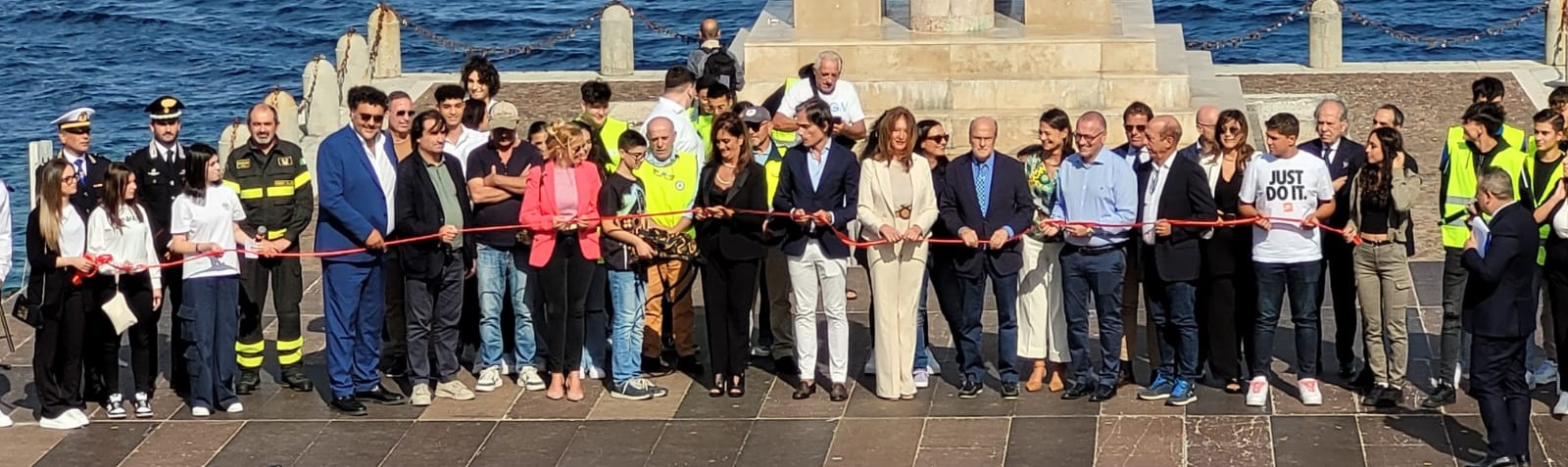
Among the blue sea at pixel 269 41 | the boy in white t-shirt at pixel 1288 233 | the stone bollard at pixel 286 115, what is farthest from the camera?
the blue sea at pixel 269 41

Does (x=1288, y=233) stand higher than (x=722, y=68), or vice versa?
(x=722, y=68)

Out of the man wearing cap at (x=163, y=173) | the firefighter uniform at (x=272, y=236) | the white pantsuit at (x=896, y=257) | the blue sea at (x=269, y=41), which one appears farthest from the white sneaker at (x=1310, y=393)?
the blue sea at (x=269, y=41)

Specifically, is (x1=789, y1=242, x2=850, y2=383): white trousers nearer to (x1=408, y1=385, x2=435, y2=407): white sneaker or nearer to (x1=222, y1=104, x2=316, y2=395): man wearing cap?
(x1=408, y1=385, x2=435, y2=407): white sneaker

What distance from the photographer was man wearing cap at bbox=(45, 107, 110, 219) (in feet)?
39.8

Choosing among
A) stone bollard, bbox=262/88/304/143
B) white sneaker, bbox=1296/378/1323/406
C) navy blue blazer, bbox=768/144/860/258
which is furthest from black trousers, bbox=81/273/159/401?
stone bollard, bbox=262/88/304/143

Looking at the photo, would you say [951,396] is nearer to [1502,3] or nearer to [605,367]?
[605,367]

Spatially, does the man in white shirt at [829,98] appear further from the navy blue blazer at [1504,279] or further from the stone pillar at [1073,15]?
the stone pillar at [1073,15]

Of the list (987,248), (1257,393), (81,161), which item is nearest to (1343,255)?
(1257,393)

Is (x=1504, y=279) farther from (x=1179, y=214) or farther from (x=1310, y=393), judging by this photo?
(x=1179, y=214)

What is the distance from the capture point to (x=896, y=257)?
12273 mm

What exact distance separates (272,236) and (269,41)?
94.4 ft

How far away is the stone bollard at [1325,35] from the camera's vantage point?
2389cm

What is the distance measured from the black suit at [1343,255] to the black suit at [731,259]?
8.63ft

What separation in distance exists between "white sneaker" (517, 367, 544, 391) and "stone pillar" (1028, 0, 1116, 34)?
23.9ft
